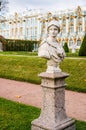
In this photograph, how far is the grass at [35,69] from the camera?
9.84 meters

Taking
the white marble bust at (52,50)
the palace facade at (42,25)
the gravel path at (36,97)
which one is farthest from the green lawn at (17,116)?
the palace facade at (42,25)

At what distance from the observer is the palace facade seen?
137 ft

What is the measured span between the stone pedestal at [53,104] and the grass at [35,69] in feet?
14.4

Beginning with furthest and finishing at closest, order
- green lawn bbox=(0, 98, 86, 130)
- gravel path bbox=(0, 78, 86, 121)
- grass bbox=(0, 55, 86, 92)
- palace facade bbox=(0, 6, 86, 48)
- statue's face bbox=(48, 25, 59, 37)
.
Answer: palace facade bbox=(0, 6, 86, 48) → grass bbox=(0, 55, 86, 92) → gravel path bbox=(0, 78, 86, 121) → green lawn bbox=(0, 98, 86, 130) → statue's face bbox=(48, 25, 59, 37)

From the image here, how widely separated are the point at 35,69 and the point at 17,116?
640cm

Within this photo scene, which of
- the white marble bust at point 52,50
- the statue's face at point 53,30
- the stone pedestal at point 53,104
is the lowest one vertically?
the stone pedestal at point 53,104

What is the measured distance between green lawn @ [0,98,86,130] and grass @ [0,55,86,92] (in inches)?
119

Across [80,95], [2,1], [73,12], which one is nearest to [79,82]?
[80,95]

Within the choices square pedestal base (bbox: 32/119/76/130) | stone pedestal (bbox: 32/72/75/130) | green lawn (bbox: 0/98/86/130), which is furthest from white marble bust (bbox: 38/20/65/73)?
green lawn (bbox: 0/98/86/130)

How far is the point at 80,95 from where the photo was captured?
27.6ft

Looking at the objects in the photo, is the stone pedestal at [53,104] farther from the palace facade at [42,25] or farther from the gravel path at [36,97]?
the palace facade at [42,25]

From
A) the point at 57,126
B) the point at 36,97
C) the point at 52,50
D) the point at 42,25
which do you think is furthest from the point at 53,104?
the point at 42,25

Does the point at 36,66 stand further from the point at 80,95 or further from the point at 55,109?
the point at 55,109

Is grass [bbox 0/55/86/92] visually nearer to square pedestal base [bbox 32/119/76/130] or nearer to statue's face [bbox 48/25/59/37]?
square pedestal base [bbox 32/119/76/130]
